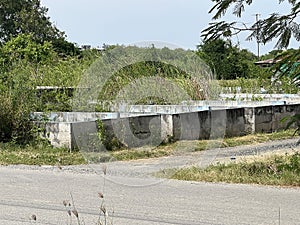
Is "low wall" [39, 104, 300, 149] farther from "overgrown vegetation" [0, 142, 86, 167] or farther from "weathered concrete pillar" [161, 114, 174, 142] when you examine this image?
"overgrown vegetation" [0, 142, 86, 167]

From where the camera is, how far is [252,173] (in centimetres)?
983

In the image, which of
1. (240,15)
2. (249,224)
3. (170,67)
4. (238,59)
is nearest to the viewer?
(249,224)

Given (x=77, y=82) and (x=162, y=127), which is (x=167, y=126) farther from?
(x=77, y=82)

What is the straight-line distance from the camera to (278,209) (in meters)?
7.41

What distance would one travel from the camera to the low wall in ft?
43.0

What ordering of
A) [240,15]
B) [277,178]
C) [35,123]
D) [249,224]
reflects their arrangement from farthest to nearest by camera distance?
[35,123] < [277,178] < [240,15] < [249,224]

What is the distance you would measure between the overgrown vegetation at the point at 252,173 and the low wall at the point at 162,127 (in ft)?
6.05

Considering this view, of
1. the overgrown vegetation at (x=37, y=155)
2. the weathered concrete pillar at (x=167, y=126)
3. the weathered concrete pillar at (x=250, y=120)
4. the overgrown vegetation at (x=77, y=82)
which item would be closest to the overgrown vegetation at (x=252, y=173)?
the overgrown vegetation at (x=77, y=82)

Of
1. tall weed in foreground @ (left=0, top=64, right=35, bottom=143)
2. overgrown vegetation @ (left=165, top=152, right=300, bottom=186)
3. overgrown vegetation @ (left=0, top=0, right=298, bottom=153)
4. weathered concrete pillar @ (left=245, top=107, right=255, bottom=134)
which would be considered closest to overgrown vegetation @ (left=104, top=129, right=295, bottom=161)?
weathered concrete pillar @ (left=245, top=107, right=255, bottom=134)

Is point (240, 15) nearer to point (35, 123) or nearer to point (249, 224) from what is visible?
point (249, 224)

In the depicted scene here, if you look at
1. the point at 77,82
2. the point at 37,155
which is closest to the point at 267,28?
the point at 37,155

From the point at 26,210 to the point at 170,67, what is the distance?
30.6 ft

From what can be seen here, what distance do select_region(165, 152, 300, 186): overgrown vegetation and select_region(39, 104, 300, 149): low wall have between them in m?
1.84

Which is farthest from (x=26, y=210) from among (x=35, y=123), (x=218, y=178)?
(x=35, y=123)
